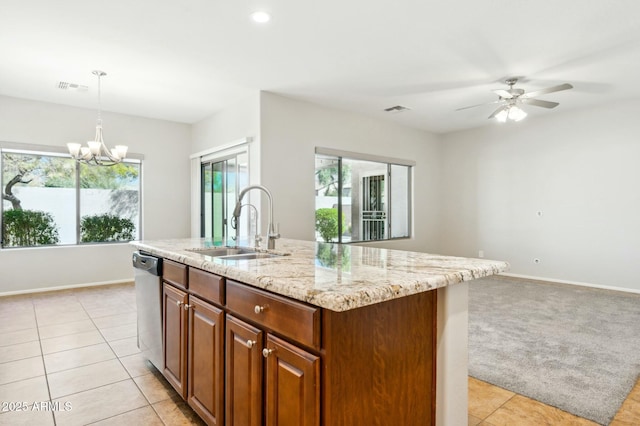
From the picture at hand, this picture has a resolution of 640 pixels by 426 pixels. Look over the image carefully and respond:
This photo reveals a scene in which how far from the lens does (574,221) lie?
18.0ft

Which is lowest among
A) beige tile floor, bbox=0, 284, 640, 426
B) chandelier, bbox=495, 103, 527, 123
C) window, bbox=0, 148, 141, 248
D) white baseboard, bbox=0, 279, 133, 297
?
beige tile floor, bbox=0, 284, 640, 426

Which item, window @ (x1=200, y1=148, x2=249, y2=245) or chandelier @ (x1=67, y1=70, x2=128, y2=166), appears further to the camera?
window @ (x1=200, y1=148, x2=249, y2=245)

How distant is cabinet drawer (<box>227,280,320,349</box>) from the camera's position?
3.84ft

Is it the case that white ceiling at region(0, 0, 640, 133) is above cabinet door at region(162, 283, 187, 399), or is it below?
above

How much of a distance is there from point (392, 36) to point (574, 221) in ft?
14.1

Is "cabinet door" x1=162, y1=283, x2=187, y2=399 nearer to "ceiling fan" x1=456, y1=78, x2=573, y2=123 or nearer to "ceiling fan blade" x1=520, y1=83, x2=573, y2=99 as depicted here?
"ceiling fan" x1=456, y1=78, x2=573, y2=123

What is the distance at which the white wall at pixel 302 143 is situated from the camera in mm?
4676

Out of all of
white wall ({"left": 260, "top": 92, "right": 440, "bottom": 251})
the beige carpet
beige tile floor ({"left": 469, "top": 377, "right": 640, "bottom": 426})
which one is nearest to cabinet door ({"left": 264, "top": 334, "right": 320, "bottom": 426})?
beige tile floor ({"left": 469, "top": 377, "right": 640, "bottom": 426})

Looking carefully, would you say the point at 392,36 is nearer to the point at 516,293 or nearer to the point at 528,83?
the point at 528,83

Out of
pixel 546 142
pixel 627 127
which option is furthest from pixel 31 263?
pixel 627 127

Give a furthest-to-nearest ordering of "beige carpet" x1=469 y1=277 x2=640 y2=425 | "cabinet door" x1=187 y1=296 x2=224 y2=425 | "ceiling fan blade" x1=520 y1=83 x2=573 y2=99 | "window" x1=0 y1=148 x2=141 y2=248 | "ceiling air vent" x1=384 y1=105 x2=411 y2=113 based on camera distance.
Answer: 1. "ceiling air vent" x1=384 y1=105 x2=411 y2=113
2. "window" x1=0 y1=148 x2=141 y2=248
3. "ceiling fan blade" x1=520 y1=83 x2=573 y2=99
4. "beige carpet" x1=469 y1=277 x2=640 y2=425
5. "cabinet door" x1=187 y1=296 x2=224 y2=425

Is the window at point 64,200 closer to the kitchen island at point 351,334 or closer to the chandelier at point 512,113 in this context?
the kitchen island at point 351,334

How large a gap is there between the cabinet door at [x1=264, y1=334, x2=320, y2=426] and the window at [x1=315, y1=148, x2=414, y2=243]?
400 cm

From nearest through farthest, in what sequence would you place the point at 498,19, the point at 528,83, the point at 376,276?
1. the point at 376,276
2. the point at 498,19
3. the point at 528,83
